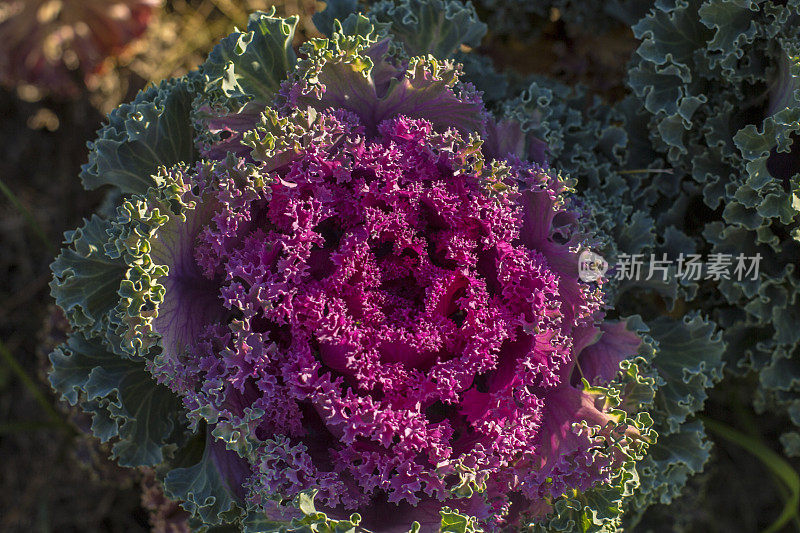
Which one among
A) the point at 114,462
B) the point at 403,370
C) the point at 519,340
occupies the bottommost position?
the point at 114,462

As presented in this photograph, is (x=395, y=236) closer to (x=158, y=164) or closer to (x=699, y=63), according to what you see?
(x=158, y=164)

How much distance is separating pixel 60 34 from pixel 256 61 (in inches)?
86.6

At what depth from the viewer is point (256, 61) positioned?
2951mm

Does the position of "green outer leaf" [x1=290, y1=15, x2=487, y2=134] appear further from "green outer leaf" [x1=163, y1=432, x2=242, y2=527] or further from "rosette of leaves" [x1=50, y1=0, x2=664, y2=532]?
"green outer leaf" [x1=163, y1=432, x2=242, y2=527]

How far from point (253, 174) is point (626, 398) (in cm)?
165

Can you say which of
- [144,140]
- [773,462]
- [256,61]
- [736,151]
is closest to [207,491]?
[144,140]

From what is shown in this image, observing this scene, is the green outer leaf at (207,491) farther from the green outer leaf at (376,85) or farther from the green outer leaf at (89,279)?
the green outer leaf at (376,85)

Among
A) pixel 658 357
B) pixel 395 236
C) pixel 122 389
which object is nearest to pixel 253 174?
pixel 395 236

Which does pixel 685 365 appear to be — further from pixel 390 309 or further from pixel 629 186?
pixel 390 309

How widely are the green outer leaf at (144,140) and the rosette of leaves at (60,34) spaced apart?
5.19ft

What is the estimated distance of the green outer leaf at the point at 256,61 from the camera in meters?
2.90

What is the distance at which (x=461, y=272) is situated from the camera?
271 cm

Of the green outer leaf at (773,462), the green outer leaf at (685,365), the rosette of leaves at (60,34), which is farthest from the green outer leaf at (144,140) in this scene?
the green outer leaf at (773,462)

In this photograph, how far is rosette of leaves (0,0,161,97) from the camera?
175 inches
